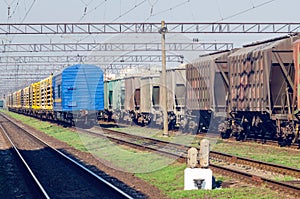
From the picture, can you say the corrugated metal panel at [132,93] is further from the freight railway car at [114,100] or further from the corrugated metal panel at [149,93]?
the corrugated metal panel at [149,93]

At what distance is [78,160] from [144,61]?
176 feet

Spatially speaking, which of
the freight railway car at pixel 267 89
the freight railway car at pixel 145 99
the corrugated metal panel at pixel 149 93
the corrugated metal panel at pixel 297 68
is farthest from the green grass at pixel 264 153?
the corrugated metal panel at pixel 149 93

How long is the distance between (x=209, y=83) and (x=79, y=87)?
9.45 meters

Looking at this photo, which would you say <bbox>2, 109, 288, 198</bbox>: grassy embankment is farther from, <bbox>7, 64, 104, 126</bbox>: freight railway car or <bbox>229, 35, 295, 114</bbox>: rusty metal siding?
<bbox>7, 64, 104, 126</bbox>: freight railway car

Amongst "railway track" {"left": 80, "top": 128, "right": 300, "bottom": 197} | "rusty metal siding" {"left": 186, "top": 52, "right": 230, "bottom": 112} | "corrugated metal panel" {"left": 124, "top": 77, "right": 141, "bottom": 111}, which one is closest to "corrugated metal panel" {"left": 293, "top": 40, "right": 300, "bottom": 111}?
"railway track" {"left": 80, "top": 128, "right": 300, "bottom": 197}

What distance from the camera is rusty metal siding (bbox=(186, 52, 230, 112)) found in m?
25.7

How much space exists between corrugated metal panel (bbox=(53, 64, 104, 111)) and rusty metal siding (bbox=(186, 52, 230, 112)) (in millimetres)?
6610

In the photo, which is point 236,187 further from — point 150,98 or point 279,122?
point 150,98

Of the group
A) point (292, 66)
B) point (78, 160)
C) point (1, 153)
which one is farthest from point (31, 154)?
point (292, 66)

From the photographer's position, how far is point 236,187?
12289 millimetres

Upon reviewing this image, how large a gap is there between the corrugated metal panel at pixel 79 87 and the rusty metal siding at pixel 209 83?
260 inches

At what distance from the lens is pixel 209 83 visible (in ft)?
85.9

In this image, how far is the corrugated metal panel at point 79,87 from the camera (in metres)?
32.4

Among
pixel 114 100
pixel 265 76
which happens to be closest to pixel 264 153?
pixel 265 76
